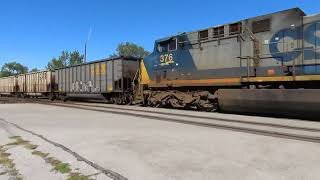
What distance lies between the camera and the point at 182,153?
7348mm

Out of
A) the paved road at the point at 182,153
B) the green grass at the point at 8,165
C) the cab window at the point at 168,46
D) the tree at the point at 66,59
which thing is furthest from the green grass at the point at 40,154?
the tree at the point at 66,59

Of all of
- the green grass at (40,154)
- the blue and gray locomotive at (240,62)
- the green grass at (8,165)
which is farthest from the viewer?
the blue and gray locomotive at (240,62)

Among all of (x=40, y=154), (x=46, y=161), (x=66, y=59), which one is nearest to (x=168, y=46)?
(x=40, y=154)

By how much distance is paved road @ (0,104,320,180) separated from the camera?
5.93 m

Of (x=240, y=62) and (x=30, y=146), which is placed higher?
(x=240, y=62)

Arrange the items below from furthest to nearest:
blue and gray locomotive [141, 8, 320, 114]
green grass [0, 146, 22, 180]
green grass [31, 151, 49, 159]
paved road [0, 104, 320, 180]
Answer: blue and gray locomotive [141, 8, 320, 114], green grass [31, 151, 49, 159], green grass [0, 146, 22, 180], paved road [0, 104, 320, 180]

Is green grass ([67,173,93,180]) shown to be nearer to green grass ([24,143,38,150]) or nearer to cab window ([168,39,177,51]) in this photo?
green grass ([24,143,38,150])

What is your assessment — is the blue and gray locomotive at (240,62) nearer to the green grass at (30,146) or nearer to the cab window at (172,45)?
the cab window at (172,45)

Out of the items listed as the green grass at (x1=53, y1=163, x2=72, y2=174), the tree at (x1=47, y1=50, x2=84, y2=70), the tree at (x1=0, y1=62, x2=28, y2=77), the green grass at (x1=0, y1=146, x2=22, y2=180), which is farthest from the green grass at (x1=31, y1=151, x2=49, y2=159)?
the tree at (x1=0, y1=62, x2=28, y2=77)

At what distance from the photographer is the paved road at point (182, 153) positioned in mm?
5926

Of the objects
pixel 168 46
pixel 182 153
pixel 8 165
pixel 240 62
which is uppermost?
pixel 168 46

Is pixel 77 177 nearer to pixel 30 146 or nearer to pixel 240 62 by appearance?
pixel 30 146

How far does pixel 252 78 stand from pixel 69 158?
389 inches

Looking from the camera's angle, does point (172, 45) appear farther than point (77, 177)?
Yes
